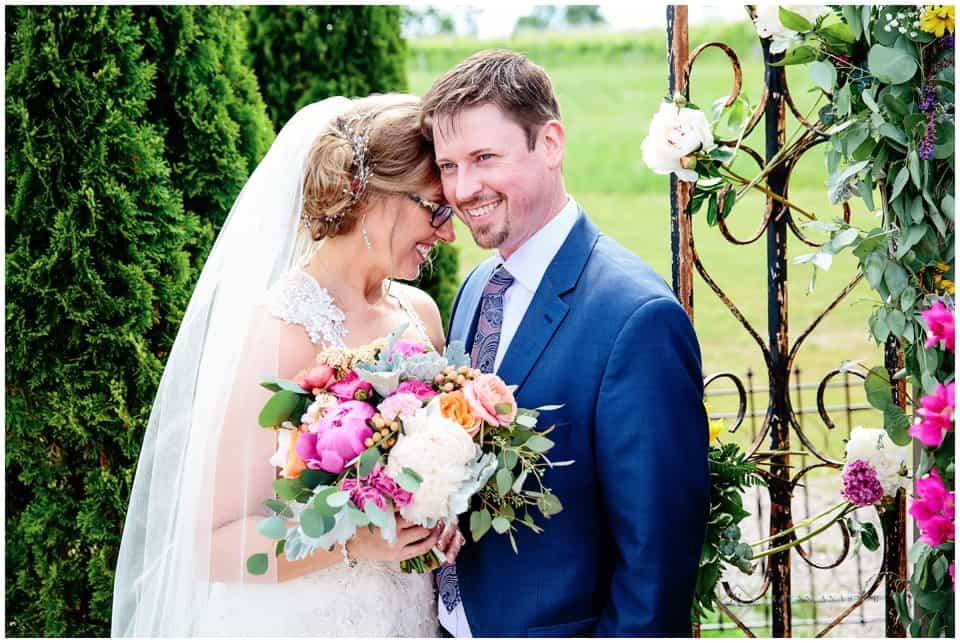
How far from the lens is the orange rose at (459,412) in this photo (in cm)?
222

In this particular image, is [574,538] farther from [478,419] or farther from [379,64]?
[379,64]

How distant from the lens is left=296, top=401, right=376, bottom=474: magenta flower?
220cm

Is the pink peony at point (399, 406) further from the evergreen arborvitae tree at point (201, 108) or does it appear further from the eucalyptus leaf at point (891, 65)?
the evergreen arborvitae tree at point (201, 108)

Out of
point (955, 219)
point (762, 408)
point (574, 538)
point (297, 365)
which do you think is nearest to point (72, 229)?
point (297, 365)

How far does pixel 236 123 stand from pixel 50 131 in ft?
2.33

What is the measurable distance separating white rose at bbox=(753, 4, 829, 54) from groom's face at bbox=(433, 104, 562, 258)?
68 centimetres

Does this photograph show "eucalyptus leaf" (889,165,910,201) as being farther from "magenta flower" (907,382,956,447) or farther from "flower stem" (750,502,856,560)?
"flower stem" (750,502,856,560)

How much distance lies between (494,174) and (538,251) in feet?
0.80

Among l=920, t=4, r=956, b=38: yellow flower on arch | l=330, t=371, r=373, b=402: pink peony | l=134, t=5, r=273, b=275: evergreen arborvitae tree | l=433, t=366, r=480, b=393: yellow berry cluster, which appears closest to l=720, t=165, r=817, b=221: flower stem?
l=920, t=4, r=956, b=38: yellow flower on arch

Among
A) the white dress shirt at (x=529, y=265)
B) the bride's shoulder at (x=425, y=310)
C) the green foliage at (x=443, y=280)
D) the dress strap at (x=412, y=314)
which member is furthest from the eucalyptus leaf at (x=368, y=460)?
the green foliage at (x=443, y=280)

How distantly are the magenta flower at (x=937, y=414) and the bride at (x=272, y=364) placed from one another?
1424mm

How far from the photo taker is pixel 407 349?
95.0 inches

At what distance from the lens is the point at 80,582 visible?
3572 mm

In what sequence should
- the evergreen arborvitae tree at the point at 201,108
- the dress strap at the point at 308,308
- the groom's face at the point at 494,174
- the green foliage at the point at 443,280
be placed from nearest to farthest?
1. the groom's face at the point at 494,174
2. the dress strap at the point at 308,308
3. the evergreen arborvitae tree at the point at 201,108
4. the green foliage at the point at 443,280
